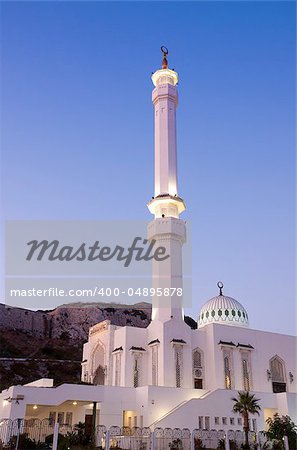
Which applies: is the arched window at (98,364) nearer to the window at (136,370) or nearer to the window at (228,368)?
the window at (136,370)

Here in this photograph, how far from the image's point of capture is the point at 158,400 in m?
29.9

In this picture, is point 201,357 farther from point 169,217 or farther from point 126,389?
point 169,217

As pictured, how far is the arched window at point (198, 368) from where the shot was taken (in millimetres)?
34312

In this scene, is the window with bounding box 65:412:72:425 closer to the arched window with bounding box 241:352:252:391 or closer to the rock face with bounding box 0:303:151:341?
the arched window with bounding box 241:352:252:391

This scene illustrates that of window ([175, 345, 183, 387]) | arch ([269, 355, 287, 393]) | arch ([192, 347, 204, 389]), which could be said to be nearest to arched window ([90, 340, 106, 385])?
window ([175, 345, 183, 387])

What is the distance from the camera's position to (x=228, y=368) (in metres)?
34.9

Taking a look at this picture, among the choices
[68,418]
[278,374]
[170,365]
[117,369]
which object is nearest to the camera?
[68,418]

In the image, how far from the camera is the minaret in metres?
35.8

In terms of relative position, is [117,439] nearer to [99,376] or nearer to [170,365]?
[170,365]

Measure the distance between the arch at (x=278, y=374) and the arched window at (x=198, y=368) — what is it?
20.5 ft

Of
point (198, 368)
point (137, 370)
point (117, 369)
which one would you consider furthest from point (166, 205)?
point (117, 369)

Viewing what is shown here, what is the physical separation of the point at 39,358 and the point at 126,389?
3593 centimetres

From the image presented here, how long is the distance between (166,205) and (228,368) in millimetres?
13622

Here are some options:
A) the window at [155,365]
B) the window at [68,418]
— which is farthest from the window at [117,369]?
the window at [68,418]
